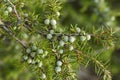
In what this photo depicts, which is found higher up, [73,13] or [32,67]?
[73,13]

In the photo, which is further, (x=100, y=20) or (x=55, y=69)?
(x=100, y=20)


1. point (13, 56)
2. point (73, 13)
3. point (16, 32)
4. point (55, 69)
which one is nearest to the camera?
point (55, 69)

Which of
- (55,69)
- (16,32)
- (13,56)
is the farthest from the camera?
(13,56)

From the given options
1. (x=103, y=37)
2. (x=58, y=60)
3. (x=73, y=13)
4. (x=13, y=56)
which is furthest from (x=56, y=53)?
(x=73, y=13)

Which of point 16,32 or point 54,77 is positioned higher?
point 16,32

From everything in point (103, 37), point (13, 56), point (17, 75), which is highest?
point (103, 37)

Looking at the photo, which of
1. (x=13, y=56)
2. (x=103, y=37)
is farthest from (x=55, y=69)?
(x=13, y=56)

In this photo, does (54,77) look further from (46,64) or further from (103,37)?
(103,37)

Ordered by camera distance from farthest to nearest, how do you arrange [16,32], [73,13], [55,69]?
[73,13], [16,32], [55,69]

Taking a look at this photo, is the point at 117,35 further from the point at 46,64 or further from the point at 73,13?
the point at 73,13
